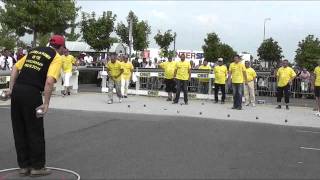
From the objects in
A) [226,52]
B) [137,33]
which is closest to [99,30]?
[137,33]

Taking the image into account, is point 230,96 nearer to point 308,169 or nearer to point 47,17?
point 308,169

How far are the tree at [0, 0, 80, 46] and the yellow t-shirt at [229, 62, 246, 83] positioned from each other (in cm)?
1842

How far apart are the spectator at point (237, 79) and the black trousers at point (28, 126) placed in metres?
12.0

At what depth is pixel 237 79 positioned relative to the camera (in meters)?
18.8

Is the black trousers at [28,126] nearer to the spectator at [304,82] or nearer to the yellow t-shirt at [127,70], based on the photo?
the yellow t-shirt at [127,70]

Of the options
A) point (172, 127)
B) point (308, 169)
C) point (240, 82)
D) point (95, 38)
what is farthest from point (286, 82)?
point (95, 38)

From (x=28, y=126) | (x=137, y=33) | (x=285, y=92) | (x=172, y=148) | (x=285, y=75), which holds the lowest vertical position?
(x=172, y=148)

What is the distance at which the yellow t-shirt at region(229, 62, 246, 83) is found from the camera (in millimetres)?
18703

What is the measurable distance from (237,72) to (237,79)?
9.5 inches

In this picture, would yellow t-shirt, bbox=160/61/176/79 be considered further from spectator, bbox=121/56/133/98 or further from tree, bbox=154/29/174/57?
tree, bbox=154/29/174/57

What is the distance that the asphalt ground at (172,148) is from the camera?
7797mm

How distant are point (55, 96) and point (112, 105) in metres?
3.77

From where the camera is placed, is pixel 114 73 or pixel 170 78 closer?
pixel 114 73

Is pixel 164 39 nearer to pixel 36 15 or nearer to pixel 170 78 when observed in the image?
Result: pixel 36 15
